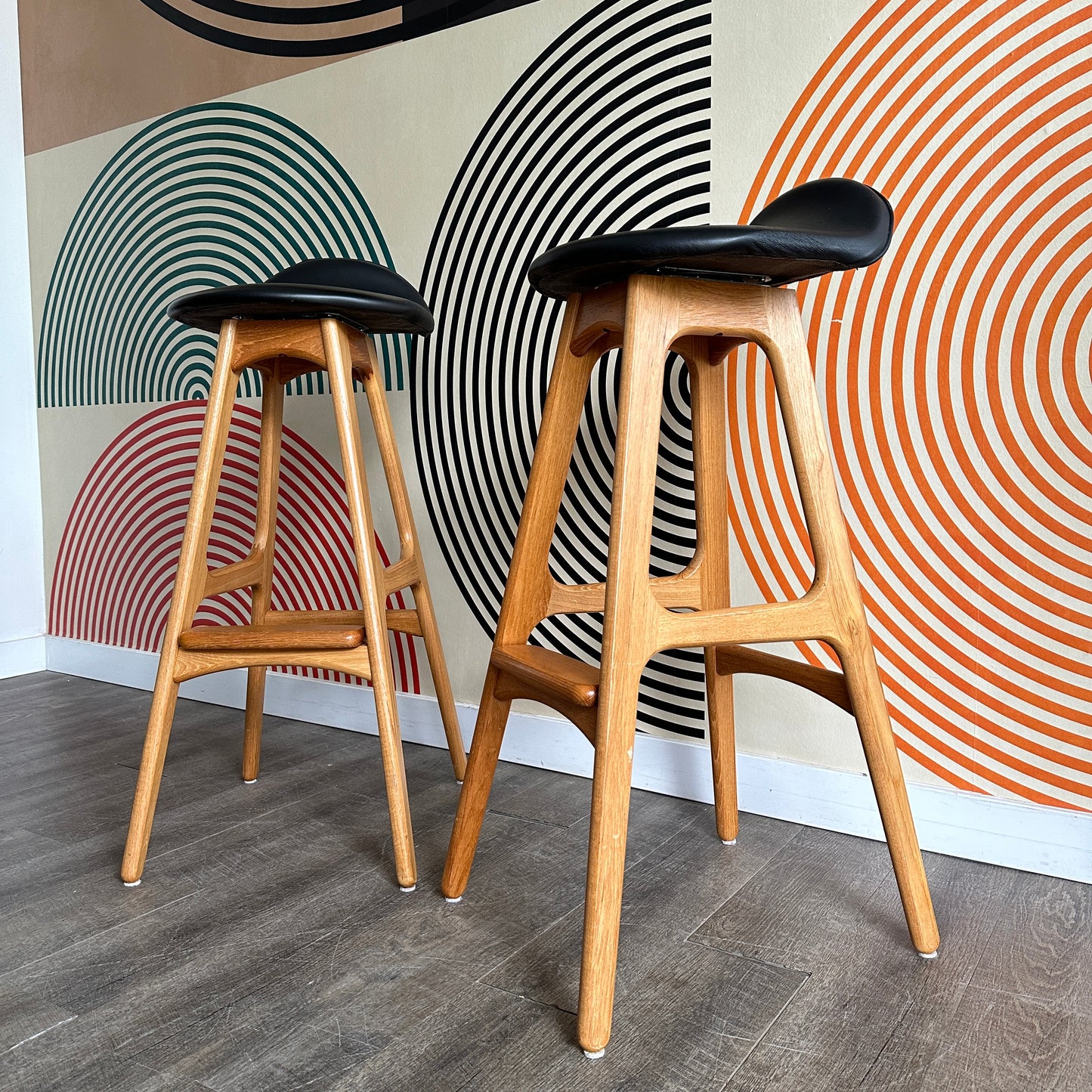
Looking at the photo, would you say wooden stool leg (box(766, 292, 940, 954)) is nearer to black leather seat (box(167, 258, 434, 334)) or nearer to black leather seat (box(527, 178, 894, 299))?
black leather seat (box(527, 178, 894, 299))

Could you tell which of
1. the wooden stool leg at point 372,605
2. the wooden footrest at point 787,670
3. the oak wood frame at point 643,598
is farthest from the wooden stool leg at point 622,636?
the wooden stool leg at point 372,605

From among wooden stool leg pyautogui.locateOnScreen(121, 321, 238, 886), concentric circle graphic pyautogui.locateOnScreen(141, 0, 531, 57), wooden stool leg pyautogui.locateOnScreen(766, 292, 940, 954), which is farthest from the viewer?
concentric circle graphic pyautogui.locateOnScreen(141, 0, 531, 57)

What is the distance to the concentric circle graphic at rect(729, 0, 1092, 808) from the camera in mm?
1217

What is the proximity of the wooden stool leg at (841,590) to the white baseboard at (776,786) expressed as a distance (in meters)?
0.30

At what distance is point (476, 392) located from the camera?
5.70ft

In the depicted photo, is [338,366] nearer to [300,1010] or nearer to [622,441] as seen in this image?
[622,441]

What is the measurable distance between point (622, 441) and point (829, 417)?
23.1 inches

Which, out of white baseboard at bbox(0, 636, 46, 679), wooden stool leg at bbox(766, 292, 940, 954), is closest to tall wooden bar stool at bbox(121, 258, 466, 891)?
wooden stool leg at bbox(766, 292, 940, 954)

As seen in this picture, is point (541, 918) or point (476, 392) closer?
point (541, 918)

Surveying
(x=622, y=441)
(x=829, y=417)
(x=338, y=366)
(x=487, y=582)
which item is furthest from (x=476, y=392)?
(x=622, y=441)

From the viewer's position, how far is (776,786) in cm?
144

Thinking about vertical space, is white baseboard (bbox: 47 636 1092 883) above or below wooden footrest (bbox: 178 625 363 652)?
below

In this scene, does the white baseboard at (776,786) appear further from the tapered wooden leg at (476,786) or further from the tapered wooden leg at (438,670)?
the tapered wooden leg at (476,786)

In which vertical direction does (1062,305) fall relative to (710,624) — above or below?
above
